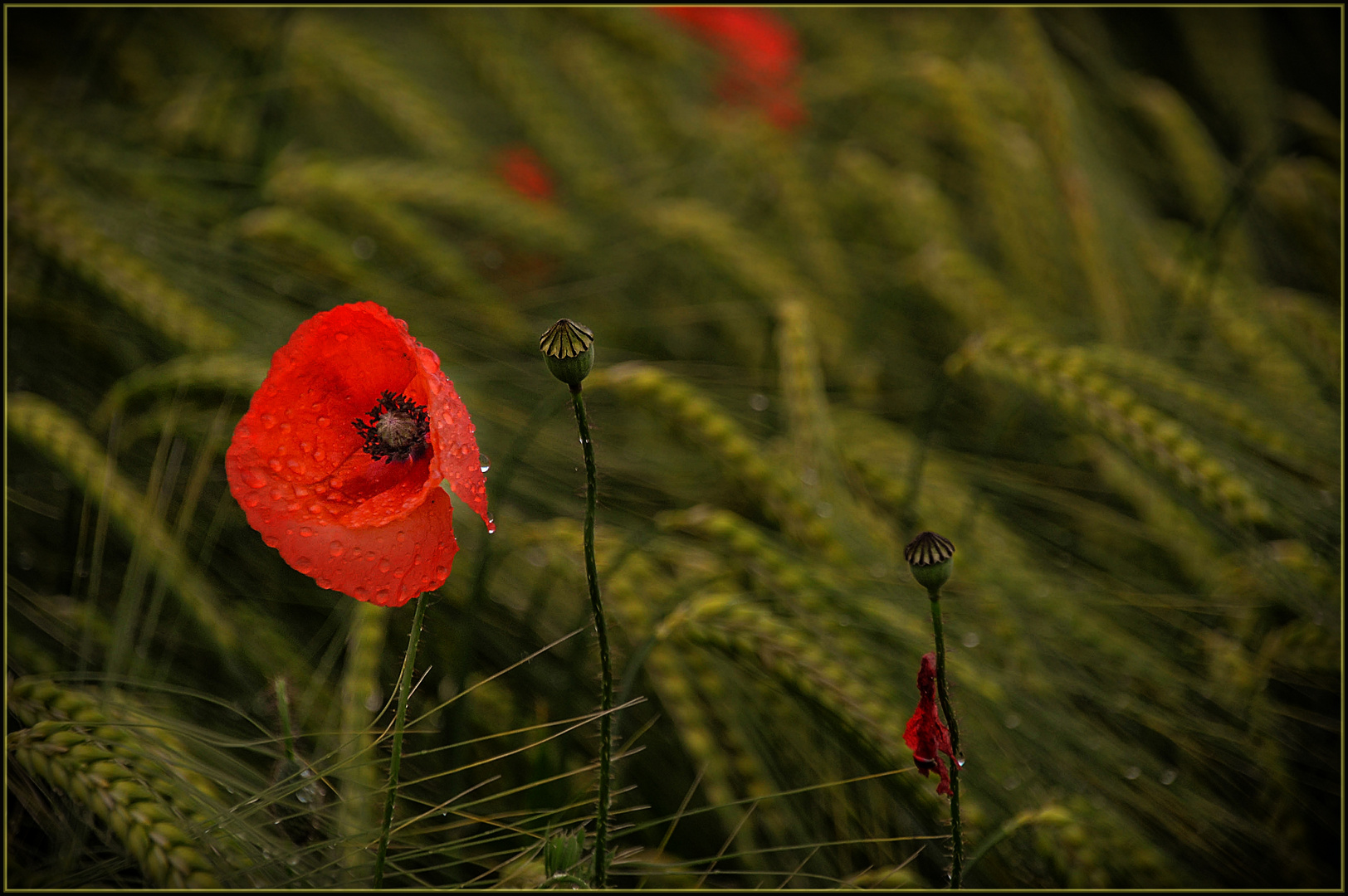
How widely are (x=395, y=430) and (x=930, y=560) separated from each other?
0.24m

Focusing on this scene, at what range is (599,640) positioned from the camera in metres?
0.38

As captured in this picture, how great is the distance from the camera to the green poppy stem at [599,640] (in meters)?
0.33

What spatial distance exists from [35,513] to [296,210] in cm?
46

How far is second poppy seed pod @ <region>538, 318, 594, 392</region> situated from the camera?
0.32 m

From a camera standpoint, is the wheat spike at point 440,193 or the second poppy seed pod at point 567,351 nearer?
the second poppy seed pod at point 567,351

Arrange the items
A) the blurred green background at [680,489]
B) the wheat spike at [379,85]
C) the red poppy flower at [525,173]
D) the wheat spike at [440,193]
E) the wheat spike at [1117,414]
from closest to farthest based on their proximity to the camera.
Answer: the blurred green background at [680,489]
the wheat spike at [1117,414]
the wheat spike at [440,193]
the wheat spike at [379,85]
the red poppy flower at [525,173]

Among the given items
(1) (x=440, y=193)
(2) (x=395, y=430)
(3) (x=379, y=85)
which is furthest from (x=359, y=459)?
(3) (x=379, y=85)

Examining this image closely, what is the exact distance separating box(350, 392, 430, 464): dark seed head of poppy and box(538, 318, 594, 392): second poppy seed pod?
87mm

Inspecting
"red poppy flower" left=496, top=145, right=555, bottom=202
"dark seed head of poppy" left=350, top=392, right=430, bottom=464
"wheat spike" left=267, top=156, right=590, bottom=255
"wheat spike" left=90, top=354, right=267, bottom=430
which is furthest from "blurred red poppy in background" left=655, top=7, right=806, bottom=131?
"dark seed head of poppy" left=350, top=392, right=430, bottom=464

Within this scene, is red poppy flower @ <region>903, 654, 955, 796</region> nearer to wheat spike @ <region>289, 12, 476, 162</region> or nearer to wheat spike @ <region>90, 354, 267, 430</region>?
wheat spike @ <region>90, 354, 267, 430</region>

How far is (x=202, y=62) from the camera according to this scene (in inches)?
52.0

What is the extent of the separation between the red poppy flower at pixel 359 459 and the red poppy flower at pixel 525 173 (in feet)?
3.37

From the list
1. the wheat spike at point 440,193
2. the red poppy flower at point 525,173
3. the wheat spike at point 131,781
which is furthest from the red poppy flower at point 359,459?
the red poppy flower at point 525,173

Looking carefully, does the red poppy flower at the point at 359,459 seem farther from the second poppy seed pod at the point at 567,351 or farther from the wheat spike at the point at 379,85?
the wheat spike at the point at 379,85
